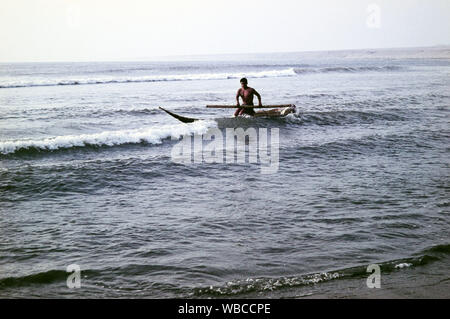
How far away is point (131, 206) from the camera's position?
714 centimetres

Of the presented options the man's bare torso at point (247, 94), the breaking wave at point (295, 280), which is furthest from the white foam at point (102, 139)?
the breaking wave at point (295, 280)

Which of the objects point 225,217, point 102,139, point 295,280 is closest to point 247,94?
point 102,139

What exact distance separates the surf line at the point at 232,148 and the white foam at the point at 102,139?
0.40 meters

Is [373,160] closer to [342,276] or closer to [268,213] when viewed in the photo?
[268,213]

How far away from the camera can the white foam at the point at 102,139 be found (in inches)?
445

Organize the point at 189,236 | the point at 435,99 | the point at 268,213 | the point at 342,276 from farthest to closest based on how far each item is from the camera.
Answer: the point at 435,99
the point at 268,213
the point at 189,236
the point at 342,276

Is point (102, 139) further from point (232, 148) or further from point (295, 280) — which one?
point (295, 280)

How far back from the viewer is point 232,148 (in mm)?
11805

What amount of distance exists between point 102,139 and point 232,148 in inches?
147

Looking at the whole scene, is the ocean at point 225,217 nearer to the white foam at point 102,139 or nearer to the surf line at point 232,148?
the white foam at point 102,139

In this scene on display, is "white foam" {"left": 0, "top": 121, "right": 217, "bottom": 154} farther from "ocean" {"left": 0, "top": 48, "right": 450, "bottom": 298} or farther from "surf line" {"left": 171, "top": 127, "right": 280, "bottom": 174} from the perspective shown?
"surf line" {"left": 171, "top": 127, "right": 280, "bottom": 174}

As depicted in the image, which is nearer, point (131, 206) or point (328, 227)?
point (328, 227)

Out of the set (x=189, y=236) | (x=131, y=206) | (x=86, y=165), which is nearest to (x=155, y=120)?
(x=86, y=165)
